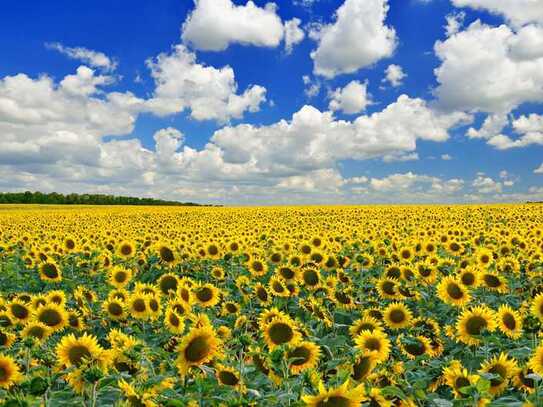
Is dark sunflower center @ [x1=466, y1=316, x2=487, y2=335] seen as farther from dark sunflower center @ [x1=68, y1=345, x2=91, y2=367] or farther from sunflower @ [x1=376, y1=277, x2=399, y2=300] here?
dark sunflower center @ [x1=68, y1=345, x2=91, y2=367]

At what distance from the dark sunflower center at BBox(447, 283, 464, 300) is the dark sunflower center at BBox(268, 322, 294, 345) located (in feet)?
10.3

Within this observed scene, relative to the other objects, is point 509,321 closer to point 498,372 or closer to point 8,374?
point 498,372

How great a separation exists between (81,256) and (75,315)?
5768 mm

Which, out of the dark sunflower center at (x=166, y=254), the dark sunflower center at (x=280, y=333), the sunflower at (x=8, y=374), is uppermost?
the dark sunflower center at (x=166, y=254)

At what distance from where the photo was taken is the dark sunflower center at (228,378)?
143 inches

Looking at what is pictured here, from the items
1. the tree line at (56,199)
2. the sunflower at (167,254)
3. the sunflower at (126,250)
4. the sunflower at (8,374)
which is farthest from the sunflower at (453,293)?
the tree line at (56,199)

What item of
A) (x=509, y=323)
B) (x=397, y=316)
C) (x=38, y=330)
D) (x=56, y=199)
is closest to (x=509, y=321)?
(x=509, y=323)

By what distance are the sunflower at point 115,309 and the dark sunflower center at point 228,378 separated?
2702 mm

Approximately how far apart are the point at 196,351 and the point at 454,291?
419 cm

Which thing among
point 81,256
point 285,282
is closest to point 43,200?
point 81,256

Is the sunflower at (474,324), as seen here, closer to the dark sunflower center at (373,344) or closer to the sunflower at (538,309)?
the sunflower at (538,309)

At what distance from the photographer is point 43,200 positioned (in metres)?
83.4

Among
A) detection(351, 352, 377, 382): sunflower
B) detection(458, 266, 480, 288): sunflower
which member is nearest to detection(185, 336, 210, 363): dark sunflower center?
detection(351, 352, 377, 382): sunflower

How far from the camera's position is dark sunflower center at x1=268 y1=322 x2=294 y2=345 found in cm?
442
